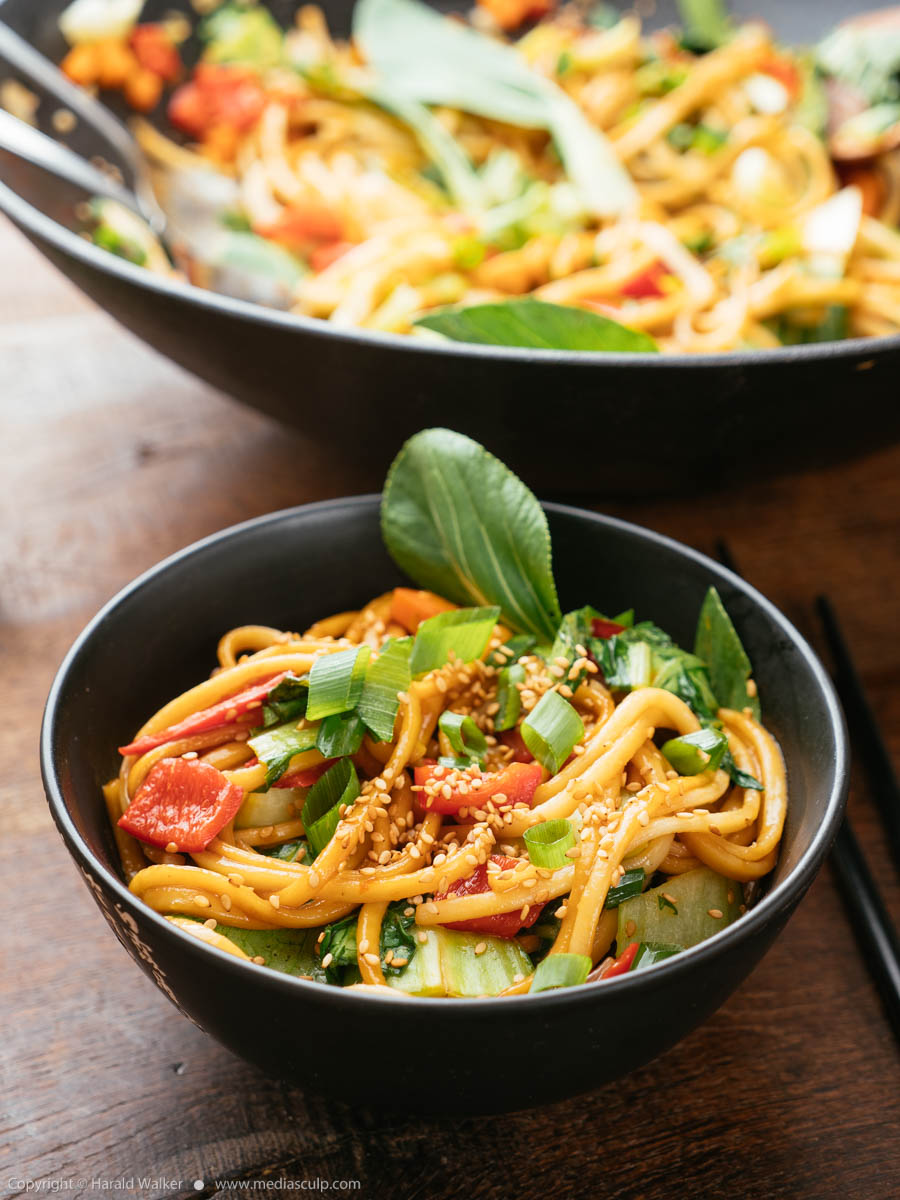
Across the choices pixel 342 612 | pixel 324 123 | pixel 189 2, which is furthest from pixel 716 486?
pixel 189 2

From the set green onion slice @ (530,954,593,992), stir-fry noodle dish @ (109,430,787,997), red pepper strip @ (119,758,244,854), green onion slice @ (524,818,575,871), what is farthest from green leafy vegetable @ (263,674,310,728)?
green onion slice @ (530,954,593,992)

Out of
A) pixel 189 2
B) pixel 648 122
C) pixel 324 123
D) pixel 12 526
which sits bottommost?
pixel 12 526

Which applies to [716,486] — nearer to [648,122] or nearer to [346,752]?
[346,752]

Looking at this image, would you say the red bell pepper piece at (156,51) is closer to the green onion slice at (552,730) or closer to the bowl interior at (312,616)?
the bowl interior at (312,616)

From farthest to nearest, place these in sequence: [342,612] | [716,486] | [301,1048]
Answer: [716,486]
[342,612]
[301,1048]

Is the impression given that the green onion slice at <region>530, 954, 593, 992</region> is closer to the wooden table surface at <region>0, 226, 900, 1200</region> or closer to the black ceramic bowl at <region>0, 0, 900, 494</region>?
the wooden table surface at <region>0, 226, 900, 1200</region>

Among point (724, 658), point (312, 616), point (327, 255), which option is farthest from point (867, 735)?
point (327, 255)

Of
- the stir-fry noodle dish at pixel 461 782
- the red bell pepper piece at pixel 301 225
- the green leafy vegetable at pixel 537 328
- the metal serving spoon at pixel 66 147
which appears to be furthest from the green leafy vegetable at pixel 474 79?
the stir-fry noodle dish at pixel 461 782
